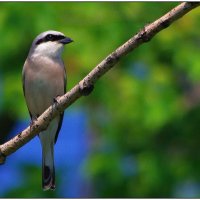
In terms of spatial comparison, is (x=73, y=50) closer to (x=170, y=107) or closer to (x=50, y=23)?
(x=50, y=23)

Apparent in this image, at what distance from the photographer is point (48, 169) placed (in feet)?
15.9

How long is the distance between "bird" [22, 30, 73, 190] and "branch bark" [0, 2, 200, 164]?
5.55ft

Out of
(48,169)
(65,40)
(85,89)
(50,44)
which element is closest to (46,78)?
(50,44)

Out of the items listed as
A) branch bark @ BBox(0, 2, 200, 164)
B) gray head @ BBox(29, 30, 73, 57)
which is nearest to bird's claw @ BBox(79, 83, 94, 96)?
branch bark @ BBox(0, 2, 200, 164)

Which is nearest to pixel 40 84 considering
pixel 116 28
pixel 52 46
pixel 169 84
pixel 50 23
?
pixel 52 46

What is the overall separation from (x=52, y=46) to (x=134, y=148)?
253cm

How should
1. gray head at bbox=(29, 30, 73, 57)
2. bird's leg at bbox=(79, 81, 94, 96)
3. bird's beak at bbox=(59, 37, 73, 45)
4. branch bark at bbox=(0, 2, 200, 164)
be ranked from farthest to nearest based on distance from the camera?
1. gray head at bbox=(29, 30, 73, 57)
2. bird's beak at bbox=(59, 37, 73, 45)
3. bird's leg at bbox=(79, 81, 94, 96)
4. branch bark at bbox=(0, 2, 200, 164)

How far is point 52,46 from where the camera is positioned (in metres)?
4.72

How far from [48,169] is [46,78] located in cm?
68

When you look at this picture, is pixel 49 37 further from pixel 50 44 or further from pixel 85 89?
pixel 85 89

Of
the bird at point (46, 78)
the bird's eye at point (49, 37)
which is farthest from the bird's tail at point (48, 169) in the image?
the bird's eye at point (49, 37)

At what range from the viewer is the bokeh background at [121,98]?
5.99 m

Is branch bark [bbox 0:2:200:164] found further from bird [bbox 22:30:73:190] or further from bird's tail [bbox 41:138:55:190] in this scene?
bird [bbox 22:30:73:190]

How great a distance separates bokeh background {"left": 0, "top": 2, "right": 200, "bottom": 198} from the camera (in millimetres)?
5992
